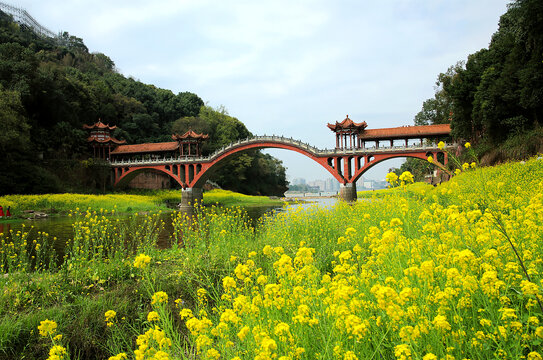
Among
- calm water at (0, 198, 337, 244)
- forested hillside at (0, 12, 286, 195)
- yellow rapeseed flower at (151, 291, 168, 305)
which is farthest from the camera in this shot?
forested hillside at (0, 12, 286, 195)

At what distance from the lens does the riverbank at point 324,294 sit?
6.33ft

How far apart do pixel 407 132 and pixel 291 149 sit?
40.6 feet

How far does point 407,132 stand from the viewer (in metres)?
33.2

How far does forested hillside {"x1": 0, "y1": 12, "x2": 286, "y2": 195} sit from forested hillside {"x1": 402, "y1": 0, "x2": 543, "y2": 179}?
1305 inches

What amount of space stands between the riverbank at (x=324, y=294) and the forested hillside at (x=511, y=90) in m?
13.1

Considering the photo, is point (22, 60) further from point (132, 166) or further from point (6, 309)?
point (6, 309)

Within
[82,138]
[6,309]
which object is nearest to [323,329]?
[6,309]

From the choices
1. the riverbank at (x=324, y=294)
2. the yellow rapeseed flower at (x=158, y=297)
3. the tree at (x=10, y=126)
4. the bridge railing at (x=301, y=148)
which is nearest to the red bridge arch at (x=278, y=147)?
the bridge railing at (x=301, y=148)

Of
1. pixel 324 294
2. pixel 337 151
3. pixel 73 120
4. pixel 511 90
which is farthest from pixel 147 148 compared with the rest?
pixel 324 294

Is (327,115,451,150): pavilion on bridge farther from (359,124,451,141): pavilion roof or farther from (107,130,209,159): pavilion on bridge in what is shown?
(107,130,209,159): pavilion on bridge

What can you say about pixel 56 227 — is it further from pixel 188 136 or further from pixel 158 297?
pixel 188 136

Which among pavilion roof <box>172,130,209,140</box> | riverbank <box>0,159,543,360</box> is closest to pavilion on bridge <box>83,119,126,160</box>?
pavilion roof <box>172,130,209,140</box>

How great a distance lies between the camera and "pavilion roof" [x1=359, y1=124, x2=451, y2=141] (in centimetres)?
3241

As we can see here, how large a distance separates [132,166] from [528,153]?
4035 cm
